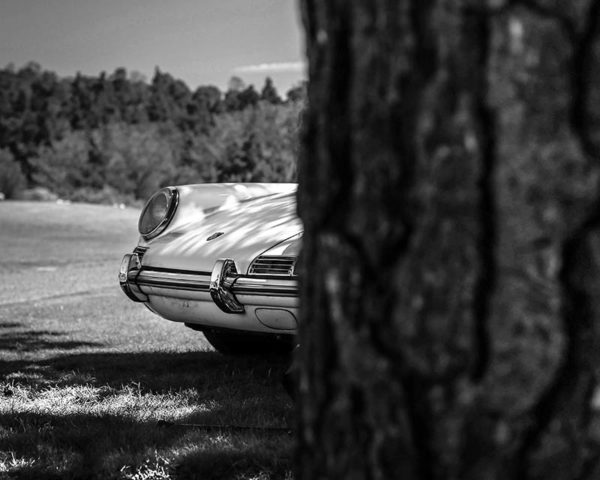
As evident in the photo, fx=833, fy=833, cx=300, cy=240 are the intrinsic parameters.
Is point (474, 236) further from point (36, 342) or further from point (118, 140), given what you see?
point (118, 140)

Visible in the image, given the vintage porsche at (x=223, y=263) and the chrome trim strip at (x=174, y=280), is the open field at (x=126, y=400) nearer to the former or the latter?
the vintage porsche at (x=223, y=263)

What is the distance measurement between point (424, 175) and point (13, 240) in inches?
920

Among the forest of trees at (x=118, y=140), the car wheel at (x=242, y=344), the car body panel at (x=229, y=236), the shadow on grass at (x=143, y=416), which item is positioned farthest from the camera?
the forest of trees at (x=118, y=140)

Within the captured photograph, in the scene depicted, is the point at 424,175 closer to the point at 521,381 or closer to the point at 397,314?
the point at 397,314

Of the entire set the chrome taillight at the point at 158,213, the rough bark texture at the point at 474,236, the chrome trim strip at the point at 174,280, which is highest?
the rough bark texture at the point at 474,236

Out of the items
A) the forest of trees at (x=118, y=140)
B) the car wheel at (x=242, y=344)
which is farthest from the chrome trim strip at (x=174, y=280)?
the forest of trees at (x=118, y=140)

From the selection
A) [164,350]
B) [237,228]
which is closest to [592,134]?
[237,228]

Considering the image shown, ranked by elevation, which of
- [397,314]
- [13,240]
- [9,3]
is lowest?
[13,240]

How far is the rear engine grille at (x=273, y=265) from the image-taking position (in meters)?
3.94

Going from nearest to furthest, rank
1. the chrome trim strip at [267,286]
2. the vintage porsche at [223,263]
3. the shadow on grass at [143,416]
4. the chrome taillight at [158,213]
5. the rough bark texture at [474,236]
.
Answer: the rough bark texture at [474,236] < the shadow on grass at [143,416] < the chrome trim strip at [267,286] < the vintage porsche at [223,263] < the chrome taillight at [158,213]

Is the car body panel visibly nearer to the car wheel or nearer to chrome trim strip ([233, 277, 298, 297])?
chrome trim strip ([233, 277, 298, 297])

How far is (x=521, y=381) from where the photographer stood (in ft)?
3.57

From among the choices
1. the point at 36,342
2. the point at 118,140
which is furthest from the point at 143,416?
the point at 118,140

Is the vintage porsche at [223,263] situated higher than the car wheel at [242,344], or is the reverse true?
the vintage porsche at [223,263]
